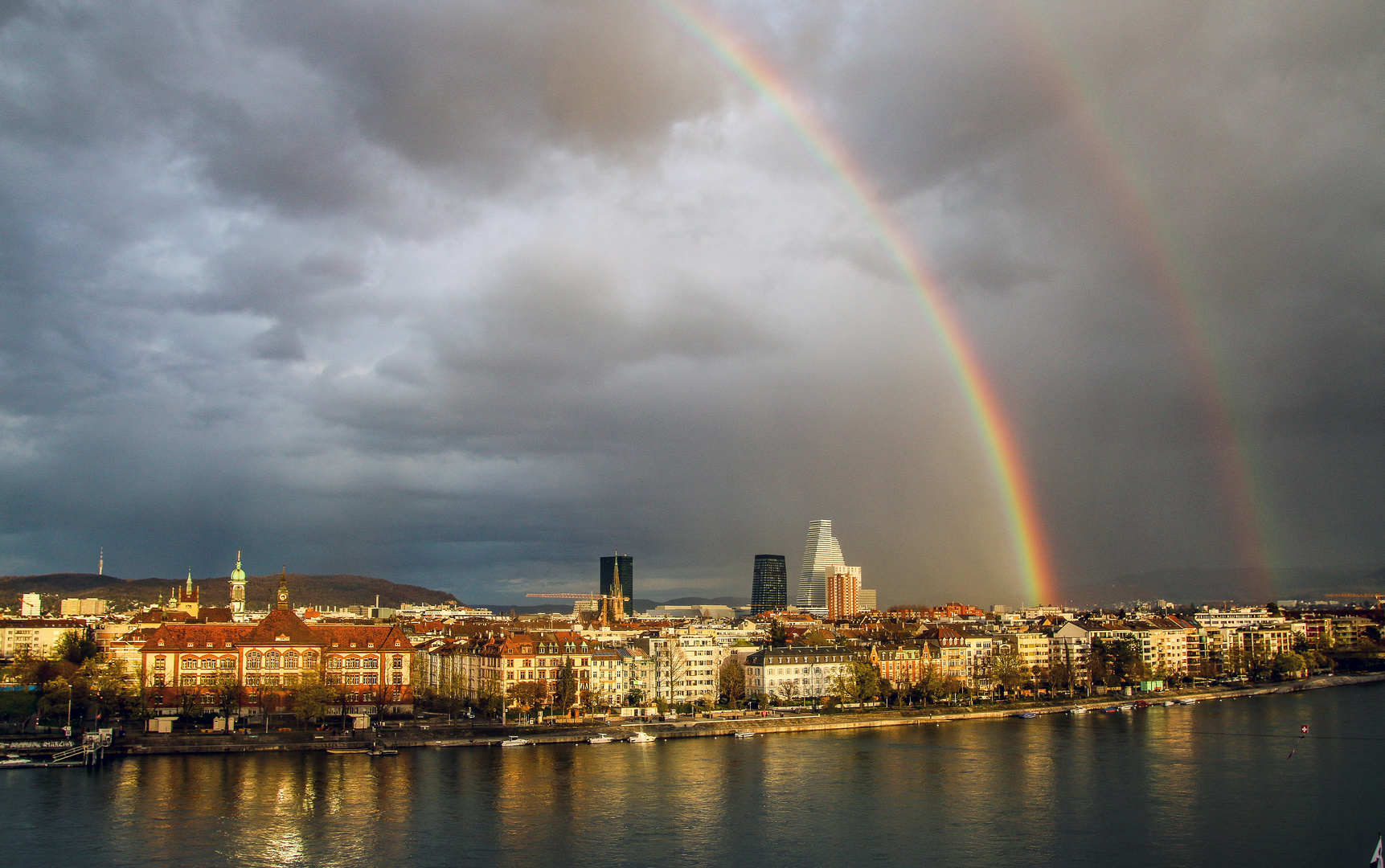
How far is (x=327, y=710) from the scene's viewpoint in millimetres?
56438

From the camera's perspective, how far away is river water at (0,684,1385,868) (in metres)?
28.9

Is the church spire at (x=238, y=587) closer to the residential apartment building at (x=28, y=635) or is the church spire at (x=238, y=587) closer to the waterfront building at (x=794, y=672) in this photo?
the residential apartment building at (x=28, y=635)

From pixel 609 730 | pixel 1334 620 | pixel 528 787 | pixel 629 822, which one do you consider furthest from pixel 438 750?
pixel 1334 620

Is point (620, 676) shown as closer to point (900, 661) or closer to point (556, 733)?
point (556, 733)

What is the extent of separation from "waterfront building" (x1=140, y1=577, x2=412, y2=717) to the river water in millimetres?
10801

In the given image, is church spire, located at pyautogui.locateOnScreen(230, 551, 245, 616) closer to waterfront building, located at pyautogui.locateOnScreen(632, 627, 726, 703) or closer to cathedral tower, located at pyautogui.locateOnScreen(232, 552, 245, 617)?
cathedral tower, located at pyautogui.locateOnScreen(232, 552, 245, 617)

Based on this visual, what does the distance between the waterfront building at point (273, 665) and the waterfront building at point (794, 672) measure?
2072 centimetres

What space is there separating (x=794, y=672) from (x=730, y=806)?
34.4m

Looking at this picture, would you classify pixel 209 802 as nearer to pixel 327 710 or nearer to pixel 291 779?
pixel 291 779

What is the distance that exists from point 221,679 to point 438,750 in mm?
14834

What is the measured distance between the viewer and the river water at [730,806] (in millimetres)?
28938

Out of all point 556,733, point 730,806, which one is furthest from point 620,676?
point 730,806

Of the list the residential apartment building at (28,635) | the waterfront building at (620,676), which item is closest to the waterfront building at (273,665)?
the waterfront building at (620,676)

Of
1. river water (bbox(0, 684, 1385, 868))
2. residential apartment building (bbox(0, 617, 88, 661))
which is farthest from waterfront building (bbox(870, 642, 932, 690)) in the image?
residential apartment building (bbox(0, 617, 88, 661))
